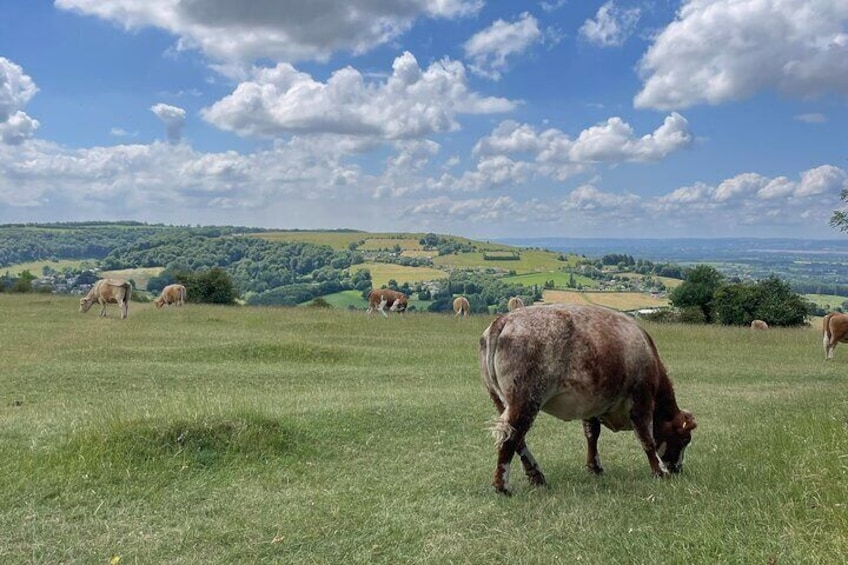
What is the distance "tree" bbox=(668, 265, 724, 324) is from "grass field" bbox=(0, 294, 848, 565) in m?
35.6

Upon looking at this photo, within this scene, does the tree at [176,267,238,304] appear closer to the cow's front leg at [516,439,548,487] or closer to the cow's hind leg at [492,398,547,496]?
the cow's front leg at [516,439,548,487]

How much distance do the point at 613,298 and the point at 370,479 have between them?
175 feet

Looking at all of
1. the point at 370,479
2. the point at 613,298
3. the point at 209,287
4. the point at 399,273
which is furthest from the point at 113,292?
the point at 399,273

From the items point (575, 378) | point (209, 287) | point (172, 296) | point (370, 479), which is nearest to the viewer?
point (575, 378)

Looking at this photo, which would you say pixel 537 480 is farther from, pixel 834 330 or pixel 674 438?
pixel 834 330

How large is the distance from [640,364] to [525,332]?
4.62 feet

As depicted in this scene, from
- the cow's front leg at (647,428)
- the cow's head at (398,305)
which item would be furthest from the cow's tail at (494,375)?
the cow's head at (398,305)

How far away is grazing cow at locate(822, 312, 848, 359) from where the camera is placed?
75.5 ft

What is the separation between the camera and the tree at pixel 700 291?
5094 centimetres

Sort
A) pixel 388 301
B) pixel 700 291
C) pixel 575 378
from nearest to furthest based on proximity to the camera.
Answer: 1. pixel 575 378
2. pixel 388 301
3. pixel 700 291

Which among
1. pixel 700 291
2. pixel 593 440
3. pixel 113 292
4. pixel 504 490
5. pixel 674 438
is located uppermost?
pixel 674 438

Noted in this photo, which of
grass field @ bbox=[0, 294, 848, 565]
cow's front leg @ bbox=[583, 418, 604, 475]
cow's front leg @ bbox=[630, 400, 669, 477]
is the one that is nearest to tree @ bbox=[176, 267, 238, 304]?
grass field @ bbox=[0, 294, 848, 565]

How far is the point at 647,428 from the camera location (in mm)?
7160

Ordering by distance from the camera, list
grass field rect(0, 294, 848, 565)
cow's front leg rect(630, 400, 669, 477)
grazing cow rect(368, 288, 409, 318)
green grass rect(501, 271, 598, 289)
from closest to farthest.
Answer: grass field rect(0, 294, 848, 565)
cow's front leg rect(630, 400, 669, 477)
grazing cow rect(368, 288, 409, 318)
green grass rect(501, 271, 598, 289)
